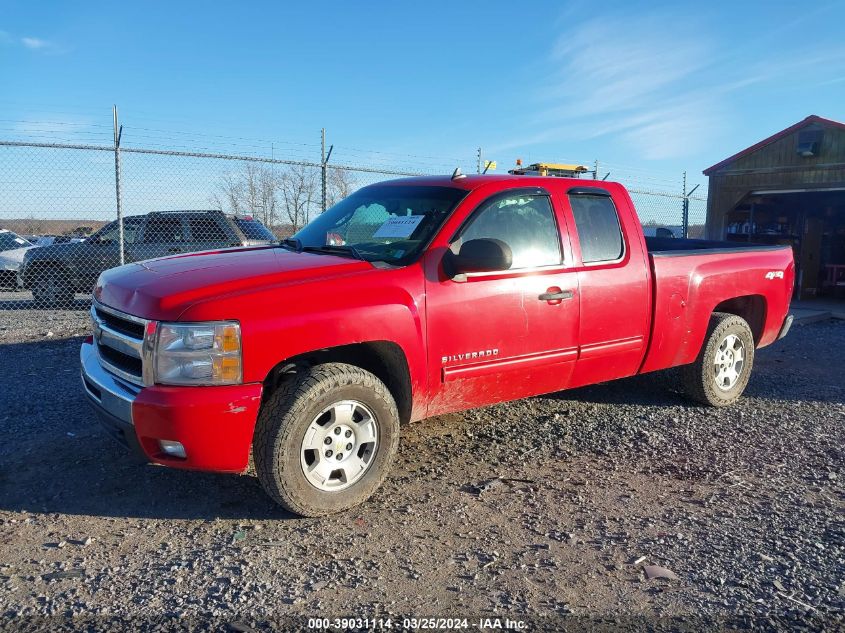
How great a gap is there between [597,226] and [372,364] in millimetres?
2056

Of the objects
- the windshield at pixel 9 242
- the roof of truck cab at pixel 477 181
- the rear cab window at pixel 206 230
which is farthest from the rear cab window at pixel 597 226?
the windshield at pixel 9 242

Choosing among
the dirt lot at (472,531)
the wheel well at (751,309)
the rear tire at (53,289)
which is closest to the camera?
the dirt lot at (472,531)

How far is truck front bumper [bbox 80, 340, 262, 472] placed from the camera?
3207mm

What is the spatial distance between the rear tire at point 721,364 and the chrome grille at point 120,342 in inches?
170

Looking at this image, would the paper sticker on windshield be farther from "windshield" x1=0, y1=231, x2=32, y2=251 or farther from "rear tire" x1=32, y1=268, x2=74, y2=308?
"windshield" x1=0, y1=231, x2=32, y2=251

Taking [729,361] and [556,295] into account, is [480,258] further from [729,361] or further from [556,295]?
[729,361]

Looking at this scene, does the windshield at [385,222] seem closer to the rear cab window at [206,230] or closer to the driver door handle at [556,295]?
the driver door handle at [556,295]

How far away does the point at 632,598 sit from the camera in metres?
2.86

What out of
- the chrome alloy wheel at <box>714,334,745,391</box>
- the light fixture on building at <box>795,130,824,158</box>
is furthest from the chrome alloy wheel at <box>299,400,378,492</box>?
the light fixture on building at <box>795,130,824,158</box>

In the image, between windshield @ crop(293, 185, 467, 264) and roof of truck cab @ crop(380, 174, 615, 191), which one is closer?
windshield @ crop(293, 185, 467, 264)

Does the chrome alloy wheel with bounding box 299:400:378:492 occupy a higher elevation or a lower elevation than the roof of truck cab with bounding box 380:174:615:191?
lower

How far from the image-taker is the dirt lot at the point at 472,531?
9.13ft

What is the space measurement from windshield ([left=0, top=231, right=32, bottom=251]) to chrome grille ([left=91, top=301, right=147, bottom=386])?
14088 millimetres

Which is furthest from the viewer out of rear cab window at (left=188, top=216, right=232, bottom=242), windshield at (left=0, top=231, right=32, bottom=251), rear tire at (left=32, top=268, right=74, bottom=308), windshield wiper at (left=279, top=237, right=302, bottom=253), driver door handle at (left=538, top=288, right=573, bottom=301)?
windshield at (left=0, top=231, right=32, bottom=251)
